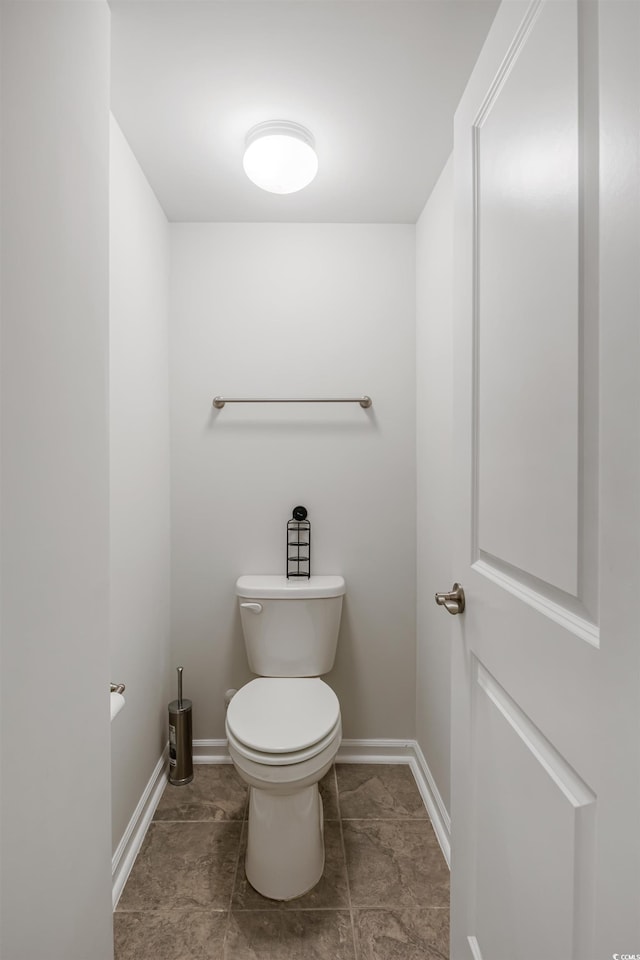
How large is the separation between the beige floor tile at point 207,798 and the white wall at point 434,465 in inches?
29.8

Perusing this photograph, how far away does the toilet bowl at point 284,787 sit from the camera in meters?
1.40

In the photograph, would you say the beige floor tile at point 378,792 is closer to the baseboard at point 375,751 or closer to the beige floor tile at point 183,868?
the baseboard at point 375,751

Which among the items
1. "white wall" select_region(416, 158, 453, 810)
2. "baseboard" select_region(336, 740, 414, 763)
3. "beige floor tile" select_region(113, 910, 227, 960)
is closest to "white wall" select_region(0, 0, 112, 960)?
"beige floor tile" select_region(113, 910, 227, 960)

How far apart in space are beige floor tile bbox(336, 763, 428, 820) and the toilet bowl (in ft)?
1.06

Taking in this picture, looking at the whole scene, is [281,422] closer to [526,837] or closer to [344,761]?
[344,761]

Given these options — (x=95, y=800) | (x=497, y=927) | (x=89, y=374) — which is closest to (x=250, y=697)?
(x=95, y=800)

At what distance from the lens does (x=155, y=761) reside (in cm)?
190

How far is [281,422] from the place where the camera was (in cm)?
215

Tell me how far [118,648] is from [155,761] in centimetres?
70

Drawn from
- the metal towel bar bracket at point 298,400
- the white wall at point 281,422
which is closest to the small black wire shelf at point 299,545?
the white wall at point 281,422

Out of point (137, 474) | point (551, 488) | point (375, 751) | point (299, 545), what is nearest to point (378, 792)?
point (375, 751)

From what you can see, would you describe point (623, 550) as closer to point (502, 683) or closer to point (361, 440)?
point (502, 683)

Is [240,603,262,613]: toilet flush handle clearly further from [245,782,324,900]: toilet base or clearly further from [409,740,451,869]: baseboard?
[409,740,451,869]: baseboard

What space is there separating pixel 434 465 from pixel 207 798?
5.07ft
